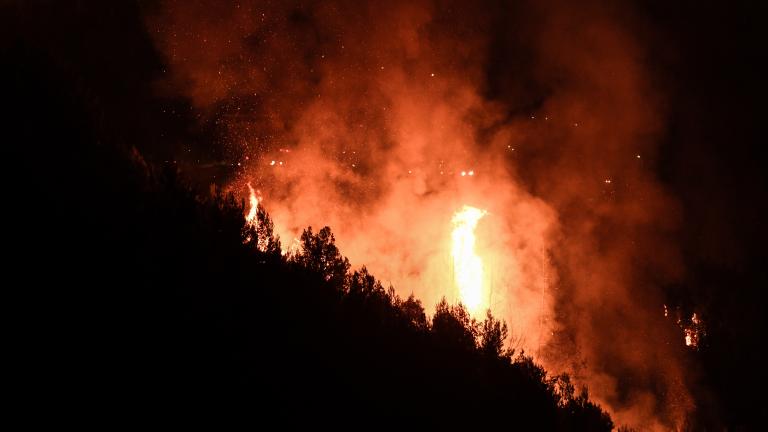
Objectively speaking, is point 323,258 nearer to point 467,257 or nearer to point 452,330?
point 452,330

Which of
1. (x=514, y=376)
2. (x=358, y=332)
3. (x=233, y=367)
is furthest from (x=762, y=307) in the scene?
(x=233, y=367)

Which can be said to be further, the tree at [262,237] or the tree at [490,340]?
the tree at [490,340]

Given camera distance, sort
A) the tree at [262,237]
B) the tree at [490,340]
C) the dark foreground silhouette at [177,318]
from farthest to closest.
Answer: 1. the tree at [490,340]
2. the tree at [262,237]
3. the dark foreground silhouette at [177,318]

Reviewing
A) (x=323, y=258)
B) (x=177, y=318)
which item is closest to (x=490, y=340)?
(x=323, y=258)

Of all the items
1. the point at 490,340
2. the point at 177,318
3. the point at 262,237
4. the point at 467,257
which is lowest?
the point at 177,318

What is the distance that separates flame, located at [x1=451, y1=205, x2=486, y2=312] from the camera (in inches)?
887

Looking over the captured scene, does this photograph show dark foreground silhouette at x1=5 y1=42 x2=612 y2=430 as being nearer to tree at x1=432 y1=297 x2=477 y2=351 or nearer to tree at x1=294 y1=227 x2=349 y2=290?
tree at x1=294 y1=227 x2=349 y2=290

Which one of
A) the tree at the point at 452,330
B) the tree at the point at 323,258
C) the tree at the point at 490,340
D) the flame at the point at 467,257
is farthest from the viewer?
the flame at the point at 467,257

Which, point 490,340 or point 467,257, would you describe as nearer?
point 490,340

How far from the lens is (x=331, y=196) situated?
61.4 ft

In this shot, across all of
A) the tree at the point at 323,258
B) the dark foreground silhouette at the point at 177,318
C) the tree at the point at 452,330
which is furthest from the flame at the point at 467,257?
the dark foreground silhouette at the point at 177,318

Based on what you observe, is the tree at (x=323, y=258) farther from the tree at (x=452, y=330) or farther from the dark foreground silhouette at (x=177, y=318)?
the tree at (x=452, y=330)

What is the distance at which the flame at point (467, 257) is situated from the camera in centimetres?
2253

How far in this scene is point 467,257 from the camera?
23000 mm
